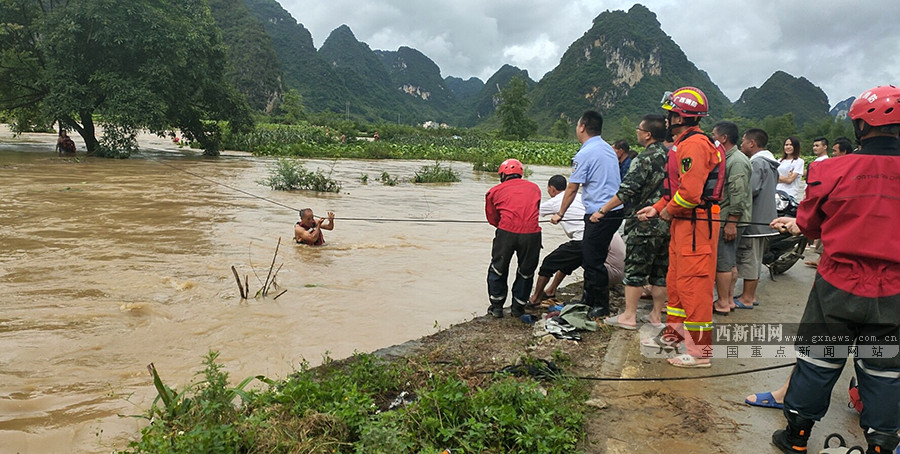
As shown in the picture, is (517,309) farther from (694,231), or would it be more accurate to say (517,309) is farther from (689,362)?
(694,231)

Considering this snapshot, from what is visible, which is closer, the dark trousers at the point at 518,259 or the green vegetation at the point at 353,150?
the dark trousers at the point at 518,259

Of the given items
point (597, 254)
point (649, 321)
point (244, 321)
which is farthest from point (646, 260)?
point (244, 321)

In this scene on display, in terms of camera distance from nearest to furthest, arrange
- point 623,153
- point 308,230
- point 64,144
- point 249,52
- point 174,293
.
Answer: point 174,293 → point 623,153 → point 308,230 → point 64,144 → point 249,52

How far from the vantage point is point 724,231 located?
4.78 meters

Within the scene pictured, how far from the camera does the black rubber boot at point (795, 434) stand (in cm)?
265

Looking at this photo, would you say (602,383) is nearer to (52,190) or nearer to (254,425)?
(254,425)

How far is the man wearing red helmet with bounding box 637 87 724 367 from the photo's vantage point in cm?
366

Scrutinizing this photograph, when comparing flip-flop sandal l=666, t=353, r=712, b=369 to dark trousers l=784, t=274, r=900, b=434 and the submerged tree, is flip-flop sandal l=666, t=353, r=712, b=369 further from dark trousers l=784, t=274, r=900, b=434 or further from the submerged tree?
the submerged tree

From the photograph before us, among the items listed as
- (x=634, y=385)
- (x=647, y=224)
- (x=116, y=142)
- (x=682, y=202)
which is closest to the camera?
(x=634, y=385)

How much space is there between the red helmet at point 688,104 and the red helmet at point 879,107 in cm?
130

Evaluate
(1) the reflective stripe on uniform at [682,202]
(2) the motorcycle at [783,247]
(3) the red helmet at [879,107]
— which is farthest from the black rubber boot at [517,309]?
(2) the motorcycle at [783,247]

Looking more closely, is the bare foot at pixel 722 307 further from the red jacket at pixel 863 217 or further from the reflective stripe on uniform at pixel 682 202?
the red jacket at pixel 863 217

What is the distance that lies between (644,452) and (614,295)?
3449 mm

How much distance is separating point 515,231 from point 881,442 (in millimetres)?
3017
